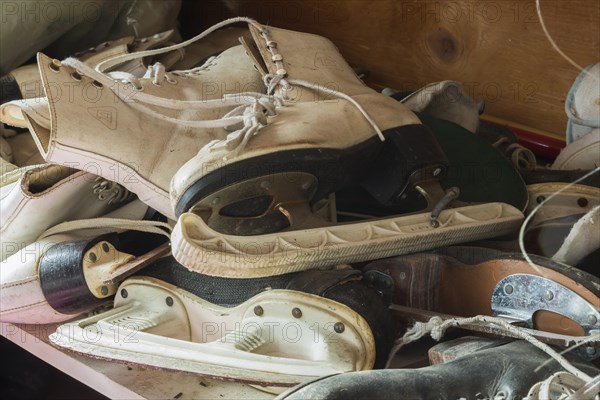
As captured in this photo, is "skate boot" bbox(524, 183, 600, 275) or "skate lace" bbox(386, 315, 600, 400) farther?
"skate boot" bbox(524, 183, 600, 275)

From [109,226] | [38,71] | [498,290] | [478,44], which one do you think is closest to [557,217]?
[498,290]

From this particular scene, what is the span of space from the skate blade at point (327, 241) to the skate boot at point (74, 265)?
18cm

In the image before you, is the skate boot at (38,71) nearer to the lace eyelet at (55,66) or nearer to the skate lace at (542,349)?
the lace eyelet at (55,66)

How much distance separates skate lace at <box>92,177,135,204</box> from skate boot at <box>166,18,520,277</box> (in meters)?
0.22

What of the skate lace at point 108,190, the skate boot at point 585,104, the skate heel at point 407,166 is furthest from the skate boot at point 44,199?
the skate boot at point 585,104

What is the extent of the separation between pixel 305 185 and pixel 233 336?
0.16m

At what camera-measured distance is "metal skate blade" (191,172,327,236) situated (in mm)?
773

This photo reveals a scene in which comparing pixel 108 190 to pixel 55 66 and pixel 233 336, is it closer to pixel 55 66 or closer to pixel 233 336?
pixel 55 66

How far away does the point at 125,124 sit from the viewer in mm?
854

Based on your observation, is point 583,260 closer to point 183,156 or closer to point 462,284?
point 462,284

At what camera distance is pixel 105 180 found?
970mm

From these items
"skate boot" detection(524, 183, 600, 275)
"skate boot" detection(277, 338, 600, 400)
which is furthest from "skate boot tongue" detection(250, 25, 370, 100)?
"skate boot" detection(277, 338, 600, 400)

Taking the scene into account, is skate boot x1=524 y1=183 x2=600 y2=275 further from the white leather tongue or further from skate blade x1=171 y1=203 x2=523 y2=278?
the white leather tongue

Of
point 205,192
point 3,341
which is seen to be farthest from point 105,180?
point 3,341
